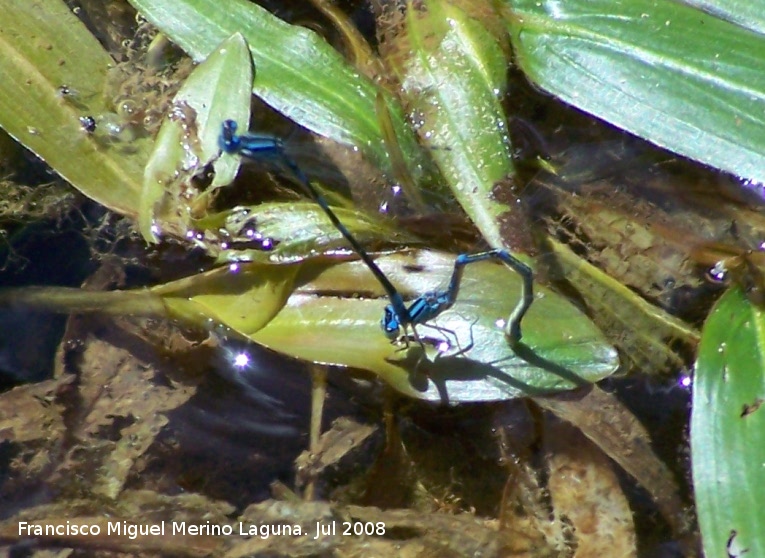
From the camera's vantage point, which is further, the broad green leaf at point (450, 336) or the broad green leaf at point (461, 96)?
the broad green leaf at point (461, 96)

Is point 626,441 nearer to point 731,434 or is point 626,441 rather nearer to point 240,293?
point 731,434

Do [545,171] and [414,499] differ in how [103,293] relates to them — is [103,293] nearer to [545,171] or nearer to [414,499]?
[414,499]

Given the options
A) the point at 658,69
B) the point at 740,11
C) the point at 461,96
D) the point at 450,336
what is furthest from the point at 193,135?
the point at 740,11

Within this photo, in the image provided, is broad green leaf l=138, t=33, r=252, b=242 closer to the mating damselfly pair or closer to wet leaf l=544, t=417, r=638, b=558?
the mating damselfly pair

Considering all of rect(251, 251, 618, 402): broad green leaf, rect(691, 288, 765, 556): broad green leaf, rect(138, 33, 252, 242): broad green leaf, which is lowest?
rect(691, 288, 765, 556): broad green leaf

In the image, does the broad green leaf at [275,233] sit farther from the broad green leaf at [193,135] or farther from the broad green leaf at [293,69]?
the broad green leaf at [293,69]

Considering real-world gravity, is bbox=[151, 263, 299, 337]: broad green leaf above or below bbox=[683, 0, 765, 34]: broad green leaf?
below

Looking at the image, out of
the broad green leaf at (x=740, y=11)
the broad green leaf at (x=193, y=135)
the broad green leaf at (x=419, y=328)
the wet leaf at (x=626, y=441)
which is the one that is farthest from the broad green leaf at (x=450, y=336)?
the broad green leaf at (x=740, y=11)

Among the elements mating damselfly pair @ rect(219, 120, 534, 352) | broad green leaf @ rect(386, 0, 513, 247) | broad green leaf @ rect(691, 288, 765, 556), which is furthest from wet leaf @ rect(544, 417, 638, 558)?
broad green leaf @ rect(386, 0, 513, 247)
